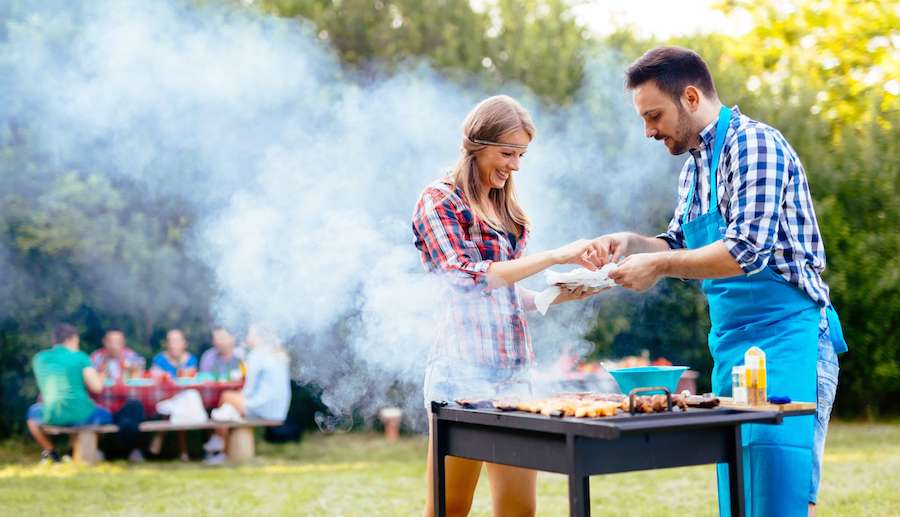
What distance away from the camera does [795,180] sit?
2.62 m

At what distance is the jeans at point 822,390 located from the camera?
2.68 meters

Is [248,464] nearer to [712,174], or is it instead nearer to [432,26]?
[432,26]

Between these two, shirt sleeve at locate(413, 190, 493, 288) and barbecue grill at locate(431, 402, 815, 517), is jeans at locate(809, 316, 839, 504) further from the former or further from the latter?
shirt sleeve at locate(413, 190, 493, 288)

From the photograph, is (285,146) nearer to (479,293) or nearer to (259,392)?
(259,392)

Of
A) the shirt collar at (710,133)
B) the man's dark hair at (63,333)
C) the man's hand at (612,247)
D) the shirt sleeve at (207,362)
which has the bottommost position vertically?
the shirt sleeve at (207,362)

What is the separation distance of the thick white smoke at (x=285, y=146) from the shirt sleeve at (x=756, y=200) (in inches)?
160

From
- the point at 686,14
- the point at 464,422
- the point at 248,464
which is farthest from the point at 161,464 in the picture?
the point at 686,14

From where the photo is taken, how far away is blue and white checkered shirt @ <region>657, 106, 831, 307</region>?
2.54 meters

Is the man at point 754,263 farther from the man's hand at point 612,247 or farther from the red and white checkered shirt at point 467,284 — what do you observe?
the red and white checkered shirt at point 467,284

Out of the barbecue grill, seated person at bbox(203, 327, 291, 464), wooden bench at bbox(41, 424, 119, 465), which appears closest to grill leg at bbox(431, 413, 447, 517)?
the barbecue grill

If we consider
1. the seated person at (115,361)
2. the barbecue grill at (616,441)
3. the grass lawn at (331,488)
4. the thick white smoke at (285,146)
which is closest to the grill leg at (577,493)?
the barbecue grill at (616,441)

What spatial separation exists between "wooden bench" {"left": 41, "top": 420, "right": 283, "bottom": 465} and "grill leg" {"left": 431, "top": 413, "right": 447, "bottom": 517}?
17.2 ft

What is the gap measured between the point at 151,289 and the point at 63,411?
142cm

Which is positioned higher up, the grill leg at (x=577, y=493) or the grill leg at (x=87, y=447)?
the grill leg at (x=577, y=493)
